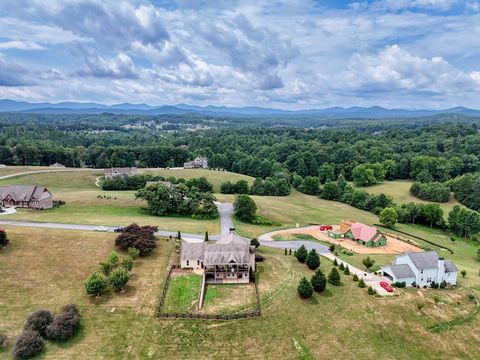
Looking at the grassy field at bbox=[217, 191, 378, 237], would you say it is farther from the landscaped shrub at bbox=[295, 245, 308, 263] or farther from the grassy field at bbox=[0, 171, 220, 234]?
the landscaped shrub at bbox=[295, 245, 308, 263]

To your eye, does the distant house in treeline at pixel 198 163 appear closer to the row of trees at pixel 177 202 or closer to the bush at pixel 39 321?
the row of trees at pixel 177 202

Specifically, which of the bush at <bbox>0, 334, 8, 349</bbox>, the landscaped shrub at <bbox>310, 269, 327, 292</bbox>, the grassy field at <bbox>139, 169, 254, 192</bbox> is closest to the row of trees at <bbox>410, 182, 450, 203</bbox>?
the grassy field at <bbox>139, 169, 254, 192</bbox>

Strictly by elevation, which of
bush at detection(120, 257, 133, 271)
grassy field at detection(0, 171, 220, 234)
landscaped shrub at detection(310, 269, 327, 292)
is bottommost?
grassy field at detection(0, 171, 220, 234)

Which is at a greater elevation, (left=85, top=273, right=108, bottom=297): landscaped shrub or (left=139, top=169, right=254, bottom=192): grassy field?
(left=85, top=273, right=108, bottom=297): landscaped shrub

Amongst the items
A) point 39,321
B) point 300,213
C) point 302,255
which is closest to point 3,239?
point 39,321

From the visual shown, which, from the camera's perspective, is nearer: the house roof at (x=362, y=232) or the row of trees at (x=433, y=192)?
the house roof at (x=362, y=232)

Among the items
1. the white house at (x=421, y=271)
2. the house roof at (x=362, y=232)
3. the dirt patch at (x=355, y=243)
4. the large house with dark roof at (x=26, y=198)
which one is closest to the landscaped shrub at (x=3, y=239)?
the large house with dark roof at (x=26, y=198)

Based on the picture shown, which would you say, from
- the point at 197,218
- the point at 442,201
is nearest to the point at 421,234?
the point at 442,201
